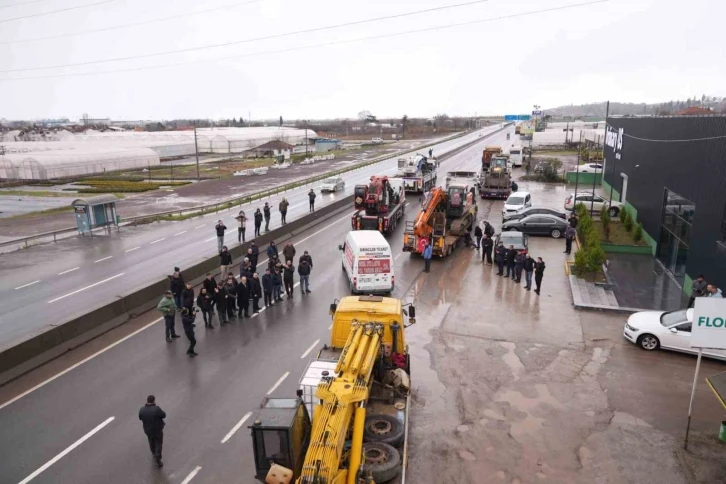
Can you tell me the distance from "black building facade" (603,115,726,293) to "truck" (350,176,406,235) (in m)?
13.3

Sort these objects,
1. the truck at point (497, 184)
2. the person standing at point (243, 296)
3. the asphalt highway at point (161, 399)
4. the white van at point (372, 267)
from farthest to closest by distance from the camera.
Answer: the truck at point (497, 184), the white van at point (372, 267), the person standing at point (243, 296), the asphalt highway at point (161, 399)

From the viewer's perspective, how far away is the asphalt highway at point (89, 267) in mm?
17239

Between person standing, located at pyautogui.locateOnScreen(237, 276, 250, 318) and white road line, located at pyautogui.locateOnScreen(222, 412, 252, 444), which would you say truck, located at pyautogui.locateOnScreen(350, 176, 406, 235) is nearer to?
person standing, located at pyautogui.locateOnScreen(237, 276, 250, 318)

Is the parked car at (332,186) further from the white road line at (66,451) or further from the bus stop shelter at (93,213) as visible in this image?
the white road line at (66,451)

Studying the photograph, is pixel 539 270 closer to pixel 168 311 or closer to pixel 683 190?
pixel 683 190

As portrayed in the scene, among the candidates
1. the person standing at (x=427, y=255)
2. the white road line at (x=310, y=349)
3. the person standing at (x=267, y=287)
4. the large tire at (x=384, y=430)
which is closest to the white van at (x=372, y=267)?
the person standing at (x=267, y=287)

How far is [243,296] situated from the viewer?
1636 centimetres

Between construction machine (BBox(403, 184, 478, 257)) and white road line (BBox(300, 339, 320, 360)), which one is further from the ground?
construction machine (BBox(403, 184, 478, 257))

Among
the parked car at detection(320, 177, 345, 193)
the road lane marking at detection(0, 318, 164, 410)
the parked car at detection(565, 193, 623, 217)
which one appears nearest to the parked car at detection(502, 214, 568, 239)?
the parked car at detection(565, 193, 623, 217)

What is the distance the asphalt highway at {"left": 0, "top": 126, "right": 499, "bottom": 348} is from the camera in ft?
56.6

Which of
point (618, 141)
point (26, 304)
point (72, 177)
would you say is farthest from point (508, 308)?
point (72, 177)

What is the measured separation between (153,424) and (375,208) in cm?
2008

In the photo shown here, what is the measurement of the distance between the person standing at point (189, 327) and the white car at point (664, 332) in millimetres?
12343

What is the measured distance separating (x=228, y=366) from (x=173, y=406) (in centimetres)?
209
